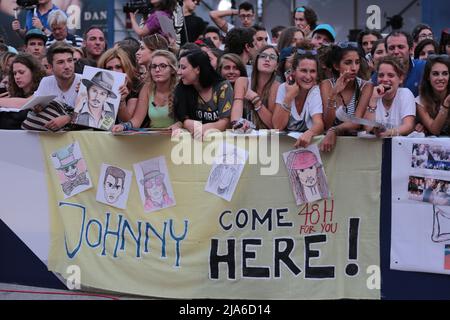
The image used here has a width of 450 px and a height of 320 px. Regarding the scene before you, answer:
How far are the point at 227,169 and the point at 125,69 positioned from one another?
155cm

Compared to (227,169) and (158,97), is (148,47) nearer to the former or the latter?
(158,97)

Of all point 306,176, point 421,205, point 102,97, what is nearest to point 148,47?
point 102,97

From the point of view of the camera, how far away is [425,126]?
6922 millimetres

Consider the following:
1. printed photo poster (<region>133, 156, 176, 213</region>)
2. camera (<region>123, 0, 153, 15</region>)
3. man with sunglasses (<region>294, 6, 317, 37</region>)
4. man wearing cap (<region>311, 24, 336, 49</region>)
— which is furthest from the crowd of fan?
camera (<region>123, 0, 153, 15</region>)

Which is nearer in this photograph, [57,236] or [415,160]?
→ [415,160]

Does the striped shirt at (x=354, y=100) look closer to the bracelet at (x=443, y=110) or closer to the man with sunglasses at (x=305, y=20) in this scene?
the bracelet at (x=443, y=110)

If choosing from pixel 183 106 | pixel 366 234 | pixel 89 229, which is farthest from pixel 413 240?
pixel 89 229

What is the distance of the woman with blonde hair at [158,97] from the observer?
24.1 feet

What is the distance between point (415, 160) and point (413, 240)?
60 centimetres

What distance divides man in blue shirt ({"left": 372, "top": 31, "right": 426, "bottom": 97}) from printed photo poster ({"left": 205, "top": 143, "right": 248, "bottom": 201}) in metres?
1.61

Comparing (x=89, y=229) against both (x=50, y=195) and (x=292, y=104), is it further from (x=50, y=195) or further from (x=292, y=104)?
(x=292, y=104)

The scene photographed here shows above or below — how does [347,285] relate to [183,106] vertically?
below

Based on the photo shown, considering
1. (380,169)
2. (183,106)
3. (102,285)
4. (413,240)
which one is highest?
(183,106)

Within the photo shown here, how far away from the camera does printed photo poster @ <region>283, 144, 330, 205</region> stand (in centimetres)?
671
